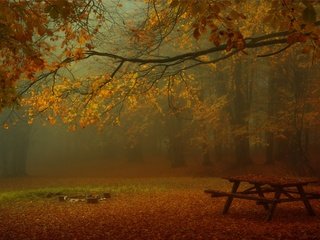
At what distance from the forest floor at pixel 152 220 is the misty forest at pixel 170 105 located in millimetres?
35

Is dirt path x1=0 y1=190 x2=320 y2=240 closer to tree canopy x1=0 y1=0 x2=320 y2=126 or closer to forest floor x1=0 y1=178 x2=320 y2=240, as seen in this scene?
forest floor x1=0 y1=178 x2=320 y2=240

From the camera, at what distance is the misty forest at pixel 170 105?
7301 mm

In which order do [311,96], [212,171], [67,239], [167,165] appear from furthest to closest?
[167,165] → [212,171] → [311,96] → [67,239]

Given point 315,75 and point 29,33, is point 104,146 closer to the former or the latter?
point 315,75

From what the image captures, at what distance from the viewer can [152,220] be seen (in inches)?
425

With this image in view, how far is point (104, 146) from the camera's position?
162ft

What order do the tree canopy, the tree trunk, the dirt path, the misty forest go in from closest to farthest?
the tree canopy, the misty forest, the dirt path, the tree trunk

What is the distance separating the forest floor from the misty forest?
1.4 inches

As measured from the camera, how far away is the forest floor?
8738 millimetres

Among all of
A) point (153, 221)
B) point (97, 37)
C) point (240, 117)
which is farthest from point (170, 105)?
point (240, 117)

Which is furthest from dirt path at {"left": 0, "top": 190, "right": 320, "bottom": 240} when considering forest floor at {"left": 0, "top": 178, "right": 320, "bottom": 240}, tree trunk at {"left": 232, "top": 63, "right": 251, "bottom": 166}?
tree trunk at {"left": 232, "top": 63, "right": 251, "bottom": 166}

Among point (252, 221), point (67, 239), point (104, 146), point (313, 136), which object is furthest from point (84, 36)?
point (104, 146)

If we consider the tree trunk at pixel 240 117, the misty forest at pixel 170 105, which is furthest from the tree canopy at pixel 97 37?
the tree trunk at pixel 240 117

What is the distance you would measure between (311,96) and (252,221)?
1549 cm
